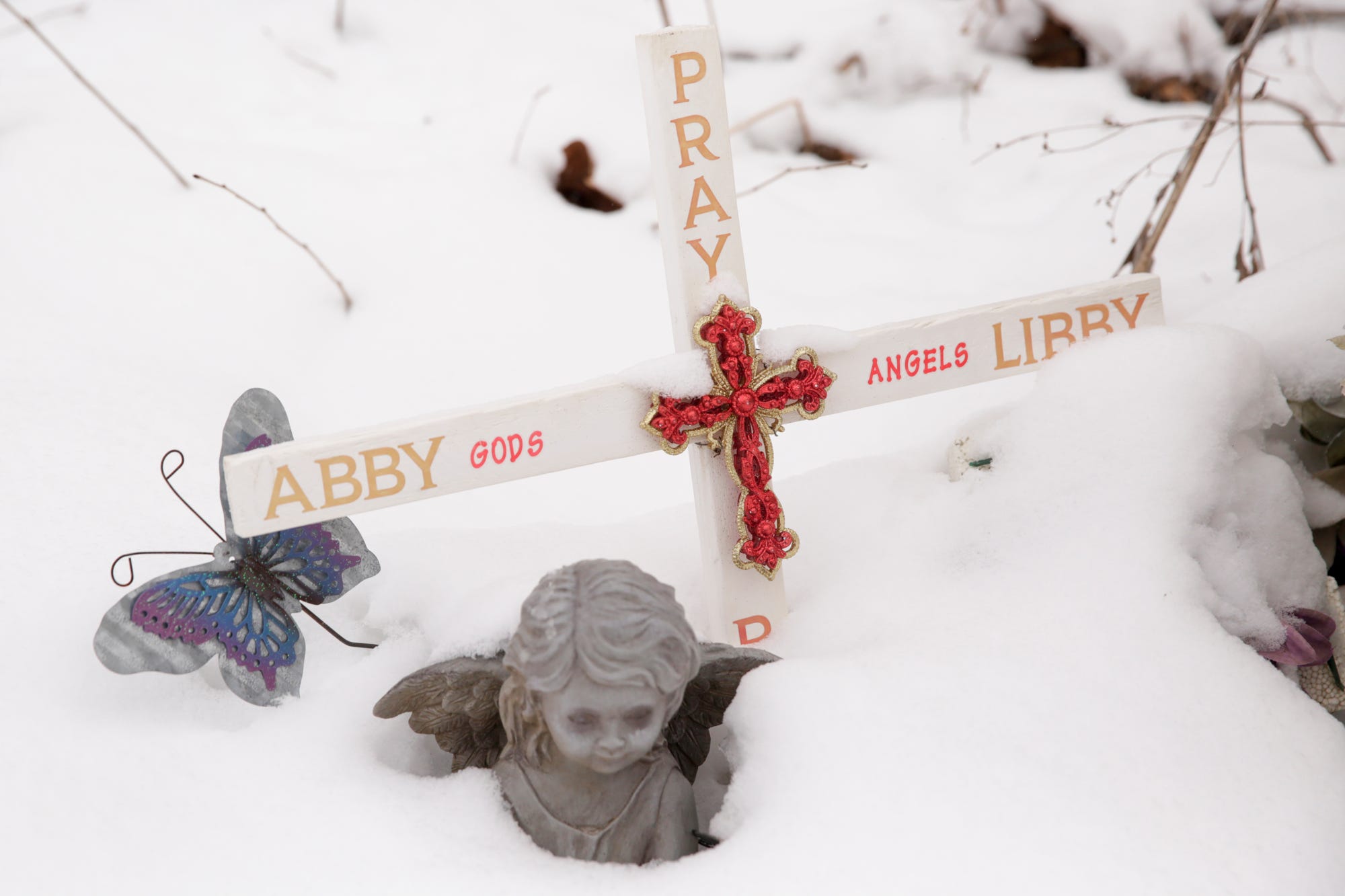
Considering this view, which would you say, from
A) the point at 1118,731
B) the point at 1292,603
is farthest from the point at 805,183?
the point at 1118,731

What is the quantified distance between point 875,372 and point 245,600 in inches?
29.1

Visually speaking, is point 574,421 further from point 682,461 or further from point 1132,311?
point 1132,311

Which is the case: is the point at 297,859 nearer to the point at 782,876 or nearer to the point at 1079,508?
the point at 782,876

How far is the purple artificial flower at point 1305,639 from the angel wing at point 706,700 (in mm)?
545

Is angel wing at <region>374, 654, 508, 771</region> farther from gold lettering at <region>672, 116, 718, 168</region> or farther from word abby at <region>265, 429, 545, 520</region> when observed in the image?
gold lettering at <region>672, 116, 718, 168</region>

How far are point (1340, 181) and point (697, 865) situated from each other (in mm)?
1780

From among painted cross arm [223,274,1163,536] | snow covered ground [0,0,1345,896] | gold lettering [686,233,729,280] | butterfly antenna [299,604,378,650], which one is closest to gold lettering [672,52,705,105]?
gold lettering [686,233,729,280]

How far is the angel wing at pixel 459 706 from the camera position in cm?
108

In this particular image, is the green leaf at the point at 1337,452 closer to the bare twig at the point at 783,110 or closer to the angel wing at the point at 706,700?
the angel wing at the point at 706,700

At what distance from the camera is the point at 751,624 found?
1314mm

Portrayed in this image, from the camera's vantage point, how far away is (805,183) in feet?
6.87

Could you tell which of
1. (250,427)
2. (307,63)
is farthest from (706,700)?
(307,63)

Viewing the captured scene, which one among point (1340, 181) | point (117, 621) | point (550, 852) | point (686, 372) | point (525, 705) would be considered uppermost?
point (1340, 181)

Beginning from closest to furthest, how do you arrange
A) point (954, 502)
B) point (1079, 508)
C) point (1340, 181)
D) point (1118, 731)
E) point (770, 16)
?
point (1118, 731) → point (1079, 508) → point (954, 502) → point (1340, 181) → point (770, 16)
